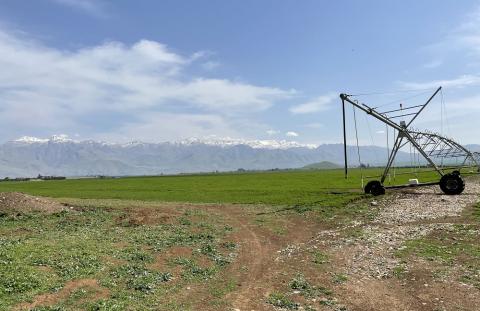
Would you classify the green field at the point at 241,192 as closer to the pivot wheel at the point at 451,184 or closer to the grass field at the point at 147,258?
the pivot wheel at the point at 451,184

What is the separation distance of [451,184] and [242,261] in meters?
42.7

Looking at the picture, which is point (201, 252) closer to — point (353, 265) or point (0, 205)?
point (353, 265)

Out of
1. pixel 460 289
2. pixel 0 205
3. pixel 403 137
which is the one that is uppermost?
pixel 403 137

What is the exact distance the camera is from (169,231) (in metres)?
36.8

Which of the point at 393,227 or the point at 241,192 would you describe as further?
the point at 241,192

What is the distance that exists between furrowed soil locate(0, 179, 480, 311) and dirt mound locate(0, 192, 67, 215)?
1546mm

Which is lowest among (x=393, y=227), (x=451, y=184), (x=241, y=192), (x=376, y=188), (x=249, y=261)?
(x=249, y=261)

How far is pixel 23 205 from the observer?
4734 centimetres

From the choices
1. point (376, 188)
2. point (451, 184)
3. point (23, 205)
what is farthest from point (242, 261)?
point (451, 184)

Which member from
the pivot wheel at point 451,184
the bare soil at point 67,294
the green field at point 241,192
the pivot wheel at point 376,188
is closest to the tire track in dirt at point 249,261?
the bare soil at point 67,294

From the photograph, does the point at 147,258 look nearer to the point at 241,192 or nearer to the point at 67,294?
the point at 67,294

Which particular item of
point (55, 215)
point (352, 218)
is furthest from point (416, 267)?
point (55, 215)

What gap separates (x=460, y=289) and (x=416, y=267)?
4085mm

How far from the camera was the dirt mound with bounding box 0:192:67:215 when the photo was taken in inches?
1808
